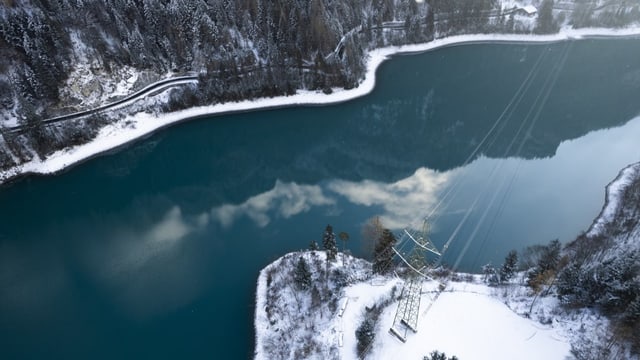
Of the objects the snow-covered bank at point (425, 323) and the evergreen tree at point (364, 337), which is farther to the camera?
the snow-covered bank at point (425, 323)

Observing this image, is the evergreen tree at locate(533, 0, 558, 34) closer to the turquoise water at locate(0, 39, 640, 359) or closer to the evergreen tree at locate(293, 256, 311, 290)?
the turquoise water at locate(0, 39, 640, 359)

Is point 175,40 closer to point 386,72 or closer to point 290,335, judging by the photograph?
point 386,72

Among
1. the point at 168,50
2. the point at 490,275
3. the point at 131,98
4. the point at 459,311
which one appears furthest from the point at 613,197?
the point at 131,98

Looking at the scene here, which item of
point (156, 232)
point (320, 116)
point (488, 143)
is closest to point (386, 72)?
point (320, 116)

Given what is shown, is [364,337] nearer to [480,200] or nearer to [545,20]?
[480,200]

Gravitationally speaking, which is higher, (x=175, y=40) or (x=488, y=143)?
(x=175, y=40)

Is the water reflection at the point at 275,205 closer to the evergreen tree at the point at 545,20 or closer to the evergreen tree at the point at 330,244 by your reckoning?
the evergreen tree at the point at 330,244

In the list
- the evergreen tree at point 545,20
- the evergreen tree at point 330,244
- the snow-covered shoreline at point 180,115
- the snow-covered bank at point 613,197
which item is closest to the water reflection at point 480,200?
the snow-covered bank at point 613,197
